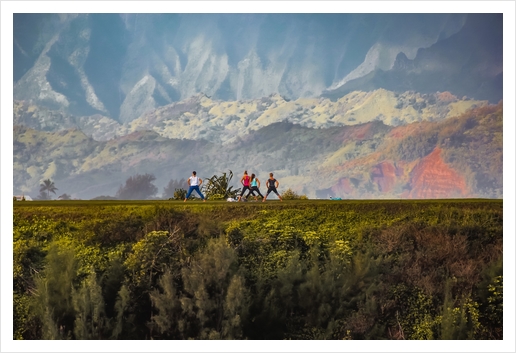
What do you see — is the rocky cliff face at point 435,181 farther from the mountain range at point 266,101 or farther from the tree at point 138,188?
the tree at point 138,188

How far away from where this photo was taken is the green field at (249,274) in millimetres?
15281

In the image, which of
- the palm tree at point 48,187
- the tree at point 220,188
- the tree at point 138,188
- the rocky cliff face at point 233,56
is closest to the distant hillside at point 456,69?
the rocky cliff face at point 233,56

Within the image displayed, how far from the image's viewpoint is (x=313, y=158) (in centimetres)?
3119

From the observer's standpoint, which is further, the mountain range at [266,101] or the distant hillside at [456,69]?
the mountain range at [266,101]

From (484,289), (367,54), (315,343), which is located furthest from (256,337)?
(367,54)

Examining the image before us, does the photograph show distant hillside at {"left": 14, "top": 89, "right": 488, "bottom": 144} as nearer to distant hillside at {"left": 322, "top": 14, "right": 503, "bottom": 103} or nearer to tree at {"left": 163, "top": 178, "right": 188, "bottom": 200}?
distant hillside at {"left": 322, "top": 14, "right": 503, "bottom": 103}

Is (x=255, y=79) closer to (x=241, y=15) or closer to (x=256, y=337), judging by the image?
(x=241, y=15)

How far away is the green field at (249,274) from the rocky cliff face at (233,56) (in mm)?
13218

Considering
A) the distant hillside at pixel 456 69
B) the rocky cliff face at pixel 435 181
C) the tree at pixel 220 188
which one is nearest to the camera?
the tree at pixel 220 188

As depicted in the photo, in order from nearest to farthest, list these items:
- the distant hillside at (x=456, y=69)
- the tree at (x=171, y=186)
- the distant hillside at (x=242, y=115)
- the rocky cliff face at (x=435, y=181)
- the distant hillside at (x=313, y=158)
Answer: the distant hillside at (x=456, y=69) < the rocky cliff face at (x=435, y=181) < the distant hillside at (x=313, y=158) < the distant hillside at (x=242, y=115) < the tree at (x=171, y=186)

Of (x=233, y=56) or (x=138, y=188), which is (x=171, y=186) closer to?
(x=138, y=188)

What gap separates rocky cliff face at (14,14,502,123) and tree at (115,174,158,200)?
249 centimetres

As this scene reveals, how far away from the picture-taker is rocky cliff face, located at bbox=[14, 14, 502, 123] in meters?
29.4

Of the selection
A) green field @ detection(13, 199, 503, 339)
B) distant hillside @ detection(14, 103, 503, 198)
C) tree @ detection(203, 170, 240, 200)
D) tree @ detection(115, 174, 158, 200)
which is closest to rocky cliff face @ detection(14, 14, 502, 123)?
distant hillside @ detection(14, 103, 503, 198)
